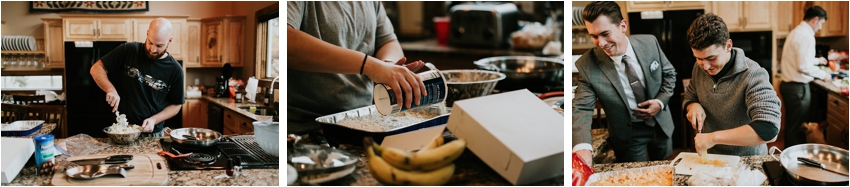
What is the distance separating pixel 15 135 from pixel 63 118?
163 mm

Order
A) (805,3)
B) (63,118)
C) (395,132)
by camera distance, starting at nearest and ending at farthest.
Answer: (395,132)
(805,3)
(63,118)

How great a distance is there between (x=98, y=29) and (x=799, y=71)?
2.33m

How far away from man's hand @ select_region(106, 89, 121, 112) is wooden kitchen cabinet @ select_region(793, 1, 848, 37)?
2249 millimetres

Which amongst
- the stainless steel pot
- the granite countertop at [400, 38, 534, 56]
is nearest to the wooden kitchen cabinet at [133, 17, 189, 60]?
the stainless steel pot

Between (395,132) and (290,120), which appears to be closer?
(395,132)

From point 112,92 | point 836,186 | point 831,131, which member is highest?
point 112,92

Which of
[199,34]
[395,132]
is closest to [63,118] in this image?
[199,34]

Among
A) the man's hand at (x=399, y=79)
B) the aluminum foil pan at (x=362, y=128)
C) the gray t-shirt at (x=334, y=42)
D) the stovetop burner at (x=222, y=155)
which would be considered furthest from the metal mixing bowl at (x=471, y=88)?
the stovetop burner at (x=222, y=155)

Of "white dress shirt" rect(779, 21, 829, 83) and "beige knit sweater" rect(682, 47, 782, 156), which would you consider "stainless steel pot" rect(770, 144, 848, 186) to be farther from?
"white dress shirt" rect(779, 21, 829, 83)

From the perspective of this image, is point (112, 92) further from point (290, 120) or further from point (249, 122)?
point (290, 120)

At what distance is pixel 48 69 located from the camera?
233 centimetres

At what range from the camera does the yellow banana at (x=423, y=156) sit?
1692 millimetres

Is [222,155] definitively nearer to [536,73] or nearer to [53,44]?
[53,44]

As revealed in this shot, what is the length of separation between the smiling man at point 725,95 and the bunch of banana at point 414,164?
0.84 metres
